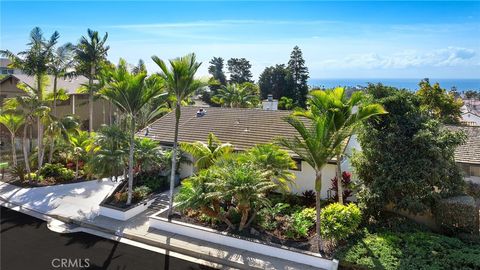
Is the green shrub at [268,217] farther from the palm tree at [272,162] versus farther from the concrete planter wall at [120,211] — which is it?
the concrete planter wall at [120,211]

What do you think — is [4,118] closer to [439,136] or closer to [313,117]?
[313,117]

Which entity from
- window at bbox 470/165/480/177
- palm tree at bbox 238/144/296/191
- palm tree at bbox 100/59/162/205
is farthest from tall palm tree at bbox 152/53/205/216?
window at bbox 470/165/480/177

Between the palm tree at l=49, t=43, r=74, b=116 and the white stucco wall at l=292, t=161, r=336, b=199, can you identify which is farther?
the palm tree at l=49, t=43, r=74, b=116

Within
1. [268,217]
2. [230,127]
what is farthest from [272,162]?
[230,127]

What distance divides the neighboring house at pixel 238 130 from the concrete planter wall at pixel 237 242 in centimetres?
587

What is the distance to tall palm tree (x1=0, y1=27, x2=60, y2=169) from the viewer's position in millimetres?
20625

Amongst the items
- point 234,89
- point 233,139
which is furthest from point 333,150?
point 234,89

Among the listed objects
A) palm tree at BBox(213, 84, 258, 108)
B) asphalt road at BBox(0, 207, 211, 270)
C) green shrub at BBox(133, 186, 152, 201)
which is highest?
palm tree at BBox(213, 84, 258, 108)

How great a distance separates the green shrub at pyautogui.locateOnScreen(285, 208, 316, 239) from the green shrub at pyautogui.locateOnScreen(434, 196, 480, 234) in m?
5.05

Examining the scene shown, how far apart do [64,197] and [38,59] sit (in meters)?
8.63

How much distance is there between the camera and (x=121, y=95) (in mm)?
15406

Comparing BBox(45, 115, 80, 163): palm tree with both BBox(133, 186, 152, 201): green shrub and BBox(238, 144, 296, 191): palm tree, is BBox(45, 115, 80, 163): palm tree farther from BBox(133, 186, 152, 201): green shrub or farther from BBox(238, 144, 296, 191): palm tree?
BBox(238, 144, 296, 191): palm tree

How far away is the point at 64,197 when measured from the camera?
737 inches

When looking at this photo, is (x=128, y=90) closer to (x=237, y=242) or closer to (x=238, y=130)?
(x=238, y=130)
